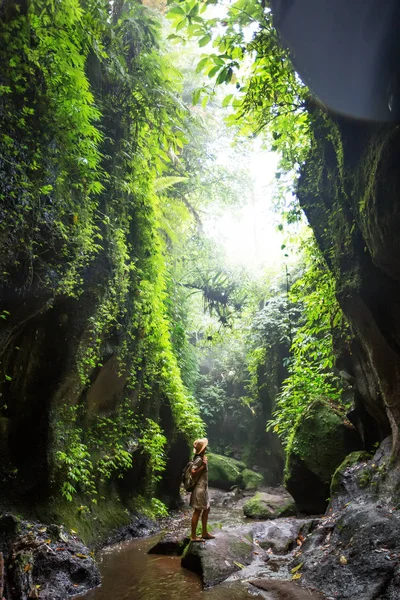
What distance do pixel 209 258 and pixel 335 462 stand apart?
36.5 ft

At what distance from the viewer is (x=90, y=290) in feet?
24.3

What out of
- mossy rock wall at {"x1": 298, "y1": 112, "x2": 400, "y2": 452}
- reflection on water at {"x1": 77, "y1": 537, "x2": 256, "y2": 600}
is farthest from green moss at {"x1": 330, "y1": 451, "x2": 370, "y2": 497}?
reflection on water at {"x1": 77, "y1": 537, "x2": 256, "y2": 600}

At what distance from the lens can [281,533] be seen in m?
7.46

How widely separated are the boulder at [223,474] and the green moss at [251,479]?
0.64ft

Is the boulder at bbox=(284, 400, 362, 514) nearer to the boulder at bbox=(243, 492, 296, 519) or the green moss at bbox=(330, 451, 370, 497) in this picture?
the boulder at bbox=(243, 492, 296, 519)

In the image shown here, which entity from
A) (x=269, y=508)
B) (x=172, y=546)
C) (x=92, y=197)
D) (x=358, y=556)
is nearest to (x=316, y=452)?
(x=269, y=508)

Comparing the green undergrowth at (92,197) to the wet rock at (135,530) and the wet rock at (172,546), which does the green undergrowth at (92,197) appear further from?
the wet rock at (172,546)

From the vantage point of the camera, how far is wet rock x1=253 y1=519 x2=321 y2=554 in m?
7.02

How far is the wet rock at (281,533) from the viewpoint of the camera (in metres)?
7.02

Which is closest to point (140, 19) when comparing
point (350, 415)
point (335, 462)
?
point (350, 415)

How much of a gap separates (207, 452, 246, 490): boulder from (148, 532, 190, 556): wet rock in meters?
10.5

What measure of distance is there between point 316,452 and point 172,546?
465 cm

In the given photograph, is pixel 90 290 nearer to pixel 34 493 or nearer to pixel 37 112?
pixel 37 112

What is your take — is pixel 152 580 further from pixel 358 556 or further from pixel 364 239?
pixel 364 239
